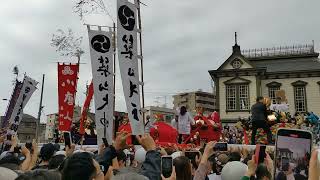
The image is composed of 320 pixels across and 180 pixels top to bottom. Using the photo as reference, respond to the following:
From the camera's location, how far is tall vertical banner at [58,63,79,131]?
11.1 meters

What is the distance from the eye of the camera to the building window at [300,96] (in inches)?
1331

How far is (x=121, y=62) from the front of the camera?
586 centimetres

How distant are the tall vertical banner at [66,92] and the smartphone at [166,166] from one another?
328 inches

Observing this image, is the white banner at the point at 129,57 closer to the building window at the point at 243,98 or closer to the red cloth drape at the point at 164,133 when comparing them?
the red cloth drape at the point at 164,133

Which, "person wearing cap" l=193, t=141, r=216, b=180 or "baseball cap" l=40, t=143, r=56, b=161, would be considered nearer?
"person wearing cap" l=193, t=141, r=216, b=180

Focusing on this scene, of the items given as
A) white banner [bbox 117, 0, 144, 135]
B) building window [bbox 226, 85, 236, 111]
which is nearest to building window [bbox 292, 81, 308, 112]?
building window [bbox 226, 85, 236, 111]

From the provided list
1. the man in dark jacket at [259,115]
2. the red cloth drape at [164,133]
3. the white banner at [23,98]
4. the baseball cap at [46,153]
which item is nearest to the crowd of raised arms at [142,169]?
the baseball cap at [46,153]

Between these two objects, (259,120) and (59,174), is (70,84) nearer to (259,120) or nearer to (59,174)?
(259,120)

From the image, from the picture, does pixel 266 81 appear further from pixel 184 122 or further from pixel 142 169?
pixel 142 169

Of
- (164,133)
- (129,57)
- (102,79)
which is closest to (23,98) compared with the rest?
(164,133)

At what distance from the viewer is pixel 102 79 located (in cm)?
684

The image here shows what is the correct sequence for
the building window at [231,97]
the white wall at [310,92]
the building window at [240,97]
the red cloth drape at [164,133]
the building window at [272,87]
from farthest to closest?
the building window at [231,97] < the building window at [240,97] < the building window at [272,87] < the white wall at [310,92] < the red cloth drape at [164,133]

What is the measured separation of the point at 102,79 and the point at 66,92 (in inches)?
193

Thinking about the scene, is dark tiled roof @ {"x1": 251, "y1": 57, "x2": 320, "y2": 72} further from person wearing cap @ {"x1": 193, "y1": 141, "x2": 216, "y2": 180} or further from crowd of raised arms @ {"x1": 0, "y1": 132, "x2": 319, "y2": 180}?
person wearing cap @ {"x1": 193, "y1": 141, "x2": 216, "y2": 180}
